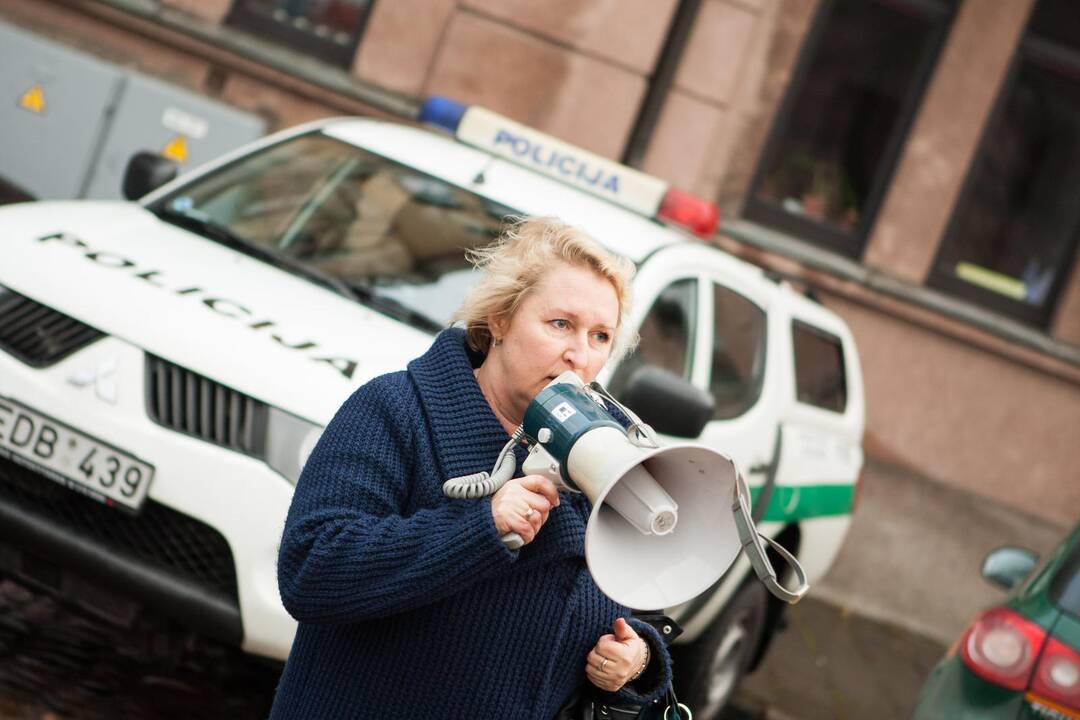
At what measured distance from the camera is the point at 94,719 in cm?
390

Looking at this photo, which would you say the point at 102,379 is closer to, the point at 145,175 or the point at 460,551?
the point at 145,175

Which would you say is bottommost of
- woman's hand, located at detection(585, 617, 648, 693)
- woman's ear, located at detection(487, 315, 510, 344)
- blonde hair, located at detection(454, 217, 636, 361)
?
woman's hand, located at detection(585, 617, 648, 693)

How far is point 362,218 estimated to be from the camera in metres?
4.79

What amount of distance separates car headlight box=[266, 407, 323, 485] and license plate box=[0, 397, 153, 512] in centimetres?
31

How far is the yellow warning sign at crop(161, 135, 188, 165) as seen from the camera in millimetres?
8531

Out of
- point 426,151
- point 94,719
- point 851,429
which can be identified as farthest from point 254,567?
point 851,429

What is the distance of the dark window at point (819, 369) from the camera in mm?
5859

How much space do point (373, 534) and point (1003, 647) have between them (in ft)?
8.39

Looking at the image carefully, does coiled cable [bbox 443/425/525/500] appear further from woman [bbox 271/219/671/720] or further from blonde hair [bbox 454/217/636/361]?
blonde hair [bbox 454/217/636/361]

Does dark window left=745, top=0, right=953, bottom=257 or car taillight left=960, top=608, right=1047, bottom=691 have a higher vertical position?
dark window left=745, top=0, right=953, bottom=257

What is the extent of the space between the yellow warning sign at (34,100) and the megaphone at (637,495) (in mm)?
7500

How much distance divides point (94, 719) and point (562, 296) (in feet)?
7.98

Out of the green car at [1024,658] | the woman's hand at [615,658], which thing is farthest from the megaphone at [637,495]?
the green car at [1024,658]

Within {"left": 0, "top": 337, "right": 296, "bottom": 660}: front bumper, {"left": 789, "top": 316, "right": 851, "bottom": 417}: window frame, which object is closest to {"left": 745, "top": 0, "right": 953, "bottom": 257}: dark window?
{"left": 789, "top": 316, "right": 851, "bottom": 417}: window frame
